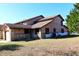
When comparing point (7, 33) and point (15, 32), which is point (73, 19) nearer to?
point (15, 32)

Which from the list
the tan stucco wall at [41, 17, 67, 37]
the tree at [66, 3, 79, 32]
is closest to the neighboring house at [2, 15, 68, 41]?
the tan stucco wall at [41, 17, 67, 37]

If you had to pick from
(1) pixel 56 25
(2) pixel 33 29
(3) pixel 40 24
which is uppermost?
(3) pixel 40 24

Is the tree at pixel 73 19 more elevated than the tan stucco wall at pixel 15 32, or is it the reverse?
the tree at pixel 73 19

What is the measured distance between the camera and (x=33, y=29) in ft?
55.9

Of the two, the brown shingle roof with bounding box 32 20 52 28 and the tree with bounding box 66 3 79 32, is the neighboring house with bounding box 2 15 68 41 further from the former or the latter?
the tree with bounding box 66 3 79 32

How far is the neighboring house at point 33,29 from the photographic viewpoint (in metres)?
14.4

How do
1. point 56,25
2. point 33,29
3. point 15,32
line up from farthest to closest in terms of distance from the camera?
point 33,29 → point 15,32 → point 56,25

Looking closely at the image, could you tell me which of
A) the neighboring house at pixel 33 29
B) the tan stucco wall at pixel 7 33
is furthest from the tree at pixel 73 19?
the tan stucco wall at pixel 7 33

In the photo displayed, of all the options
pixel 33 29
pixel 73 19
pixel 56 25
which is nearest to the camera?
pixel 73 19

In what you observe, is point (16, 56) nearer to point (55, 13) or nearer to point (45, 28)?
point (55, 13)

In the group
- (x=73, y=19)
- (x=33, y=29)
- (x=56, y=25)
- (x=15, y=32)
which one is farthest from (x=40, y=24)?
(x=73, y=19)

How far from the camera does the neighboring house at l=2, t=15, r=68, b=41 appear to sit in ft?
47.2

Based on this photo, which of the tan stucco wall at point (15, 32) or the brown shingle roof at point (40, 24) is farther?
the tan stucco wall at point (15, 32)

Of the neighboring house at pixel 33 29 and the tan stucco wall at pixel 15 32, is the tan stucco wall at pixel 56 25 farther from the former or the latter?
the tan stucco wall at pixel 15 32
